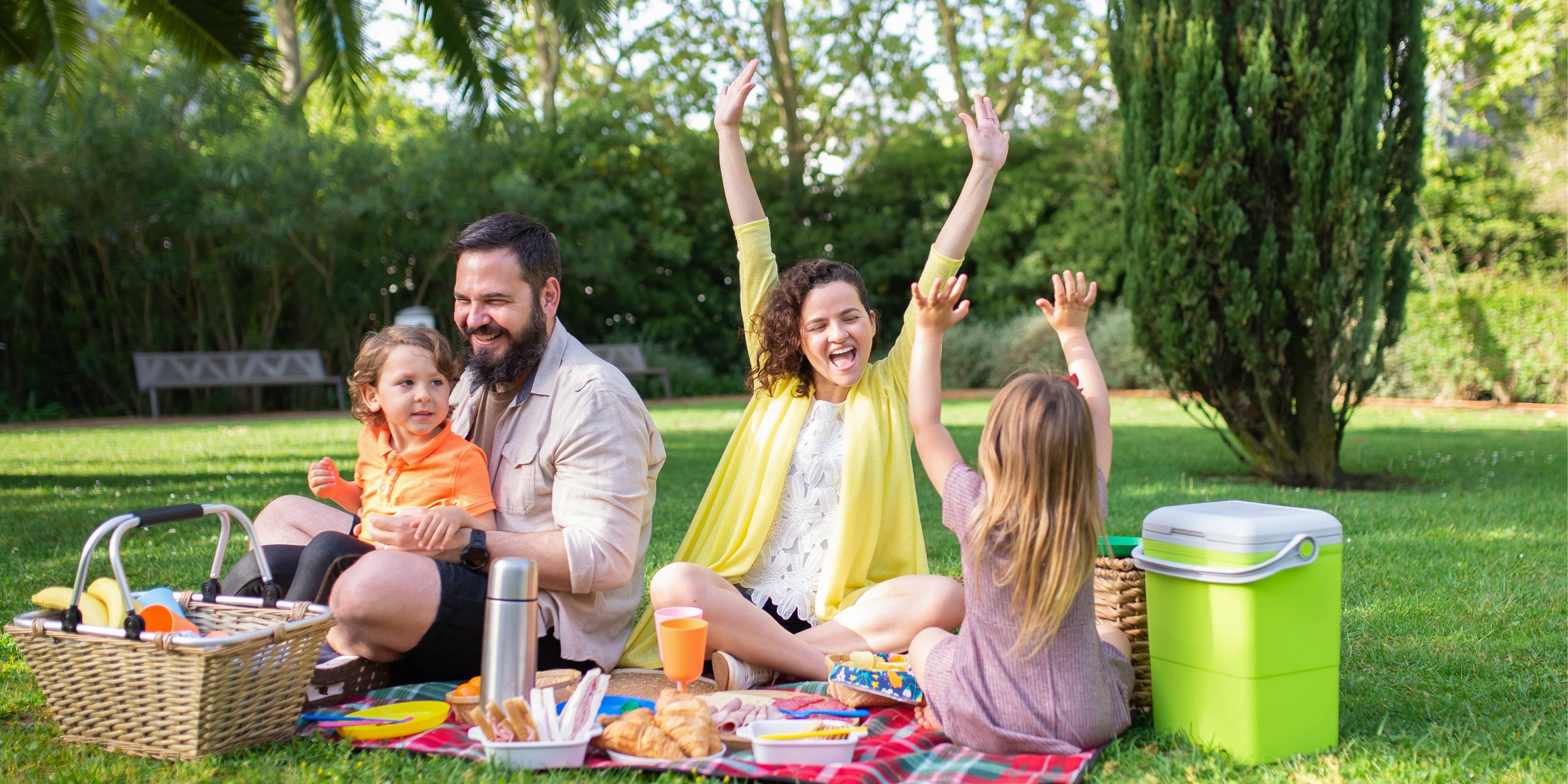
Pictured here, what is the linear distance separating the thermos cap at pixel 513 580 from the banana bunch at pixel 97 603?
877mm

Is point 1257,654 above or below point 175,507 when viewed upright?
below

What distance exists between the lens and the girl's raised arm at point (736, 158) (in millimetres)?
3395

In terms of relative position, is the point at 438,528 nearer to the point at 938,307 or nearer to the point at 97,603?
the point at 97,603

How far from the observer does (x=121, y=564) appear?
8.34ft

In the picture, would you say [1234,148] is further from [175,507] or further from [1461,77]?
[1461,77]

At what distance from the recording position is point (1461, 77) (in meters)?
16.8

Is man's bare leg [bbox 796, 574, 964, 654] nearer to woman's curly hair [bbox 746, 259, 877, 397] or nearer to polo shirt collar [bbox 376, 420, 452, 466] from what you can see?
woman's curly hair [bbox 746, 259, 877, 397]

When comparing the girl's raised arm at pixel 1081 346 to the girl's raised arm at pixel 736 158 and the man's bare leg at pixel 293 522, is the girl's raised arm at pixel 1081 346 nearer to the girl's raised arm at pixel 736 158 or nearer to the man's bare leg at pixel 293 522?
the girl's raised arm at pixel 736 158

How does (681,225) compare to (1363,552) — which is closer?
(1363,552)

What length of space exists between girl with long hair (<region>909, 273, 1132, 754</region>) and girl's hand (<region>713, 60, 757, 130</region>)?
3.37 feet

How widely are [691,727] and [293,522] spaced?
1537 mm

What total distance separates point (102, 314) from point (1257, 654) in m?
15.4

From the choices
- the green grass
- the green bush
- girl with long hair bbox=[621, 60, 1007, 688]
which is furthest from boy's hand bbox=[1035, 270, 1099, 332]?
the green bush

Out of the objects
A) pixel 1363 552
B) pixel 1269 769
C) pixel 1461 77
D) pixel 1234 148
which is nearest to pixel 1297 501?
pixel 1363 552
